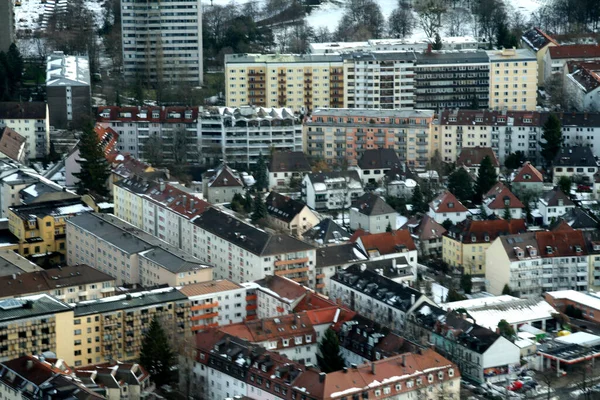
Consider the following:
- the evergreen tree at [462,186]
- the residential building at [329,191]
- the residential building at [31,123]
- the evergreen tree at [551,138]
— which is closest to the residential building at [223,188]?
the residential building at [329,191]

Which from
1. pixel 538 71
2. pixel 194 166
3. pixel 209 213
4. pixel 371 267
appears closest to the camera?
pixel 371 267

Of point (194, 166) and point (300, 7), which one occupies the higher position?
point (300, 7)

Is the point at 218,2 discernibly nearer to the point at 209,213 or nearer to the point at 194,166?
the point at 194,166

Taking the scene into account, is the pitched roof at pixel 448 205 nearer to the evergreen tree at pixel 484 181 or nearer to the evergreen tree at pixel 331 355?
the evergreen tree at pixel 484 181

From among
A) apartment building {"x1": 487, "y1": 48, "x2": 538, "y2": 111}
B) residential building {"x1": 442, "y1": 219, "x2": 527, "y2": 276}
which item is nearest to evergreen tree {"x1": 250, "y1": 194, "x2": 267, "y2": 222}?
residential building {"x1": 442, "y1": 219, "x2": 527, "y2": 276}

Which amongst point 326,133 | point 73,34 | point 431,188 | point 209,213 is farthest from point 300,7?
point 209,213

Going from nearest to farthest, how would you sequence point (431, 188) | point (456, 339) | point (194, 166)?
point (456, 339) < point (431, 188) < point (194, 166)
